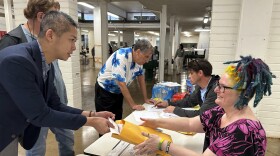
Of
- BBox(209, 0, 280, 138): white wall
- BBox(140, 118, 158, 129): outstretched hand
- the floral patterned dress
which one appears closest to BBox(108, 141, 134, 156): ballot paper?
BBox(140, 118, 158, 129): outstretched hand

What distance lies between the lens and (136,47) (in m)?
2.18

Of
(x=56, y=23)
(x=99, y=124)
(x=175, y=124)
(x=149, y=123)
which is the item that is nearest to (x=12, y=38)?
(x=56, y=23)

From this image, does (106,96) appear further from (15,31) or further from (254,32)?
(254,32)

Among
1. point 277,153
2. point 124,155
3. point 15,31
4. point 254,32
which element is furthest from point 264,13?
point 15,31

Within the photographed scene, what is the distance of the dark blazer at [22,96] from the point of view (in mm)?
924

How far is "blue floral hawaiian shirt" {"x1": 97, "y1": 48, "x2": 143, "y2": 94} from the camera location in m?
2.15

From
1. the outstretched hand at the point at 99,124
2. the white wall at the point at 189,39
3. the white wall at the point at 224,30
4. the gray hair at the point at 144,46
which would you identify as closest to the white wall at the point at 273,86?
the white wall at the point at 224,30

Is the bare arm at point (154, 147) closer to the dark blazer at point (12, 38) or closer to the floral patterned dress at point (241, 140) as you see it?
the floral patterned dress at point (241, 140)

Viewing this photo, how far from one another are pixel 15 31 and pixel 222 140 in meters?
1.52

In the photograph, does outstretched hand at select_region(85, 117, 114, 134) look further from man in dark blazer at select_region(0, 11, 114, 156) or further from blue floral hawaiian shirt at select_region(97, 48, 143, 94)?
blue floral hawaiian shirt at select_region(97, 48, 143, 94)

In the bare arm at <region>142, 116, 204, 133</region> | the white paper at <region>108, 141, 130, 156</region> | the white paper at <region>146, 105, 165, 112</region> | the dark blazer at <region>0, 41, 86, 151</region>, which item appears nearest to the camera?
the dark blazer at <region>0, 41, 86, 151</region>

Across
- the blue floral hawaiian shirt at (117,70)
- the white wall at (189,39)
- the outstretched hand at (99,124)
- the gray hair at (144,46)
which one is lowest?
the outstretched hand at (99,124)

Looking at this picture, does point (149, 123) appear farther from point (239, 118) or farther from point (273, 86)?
point (273, 86)

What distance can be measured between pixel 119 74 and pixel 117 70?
47 mm
